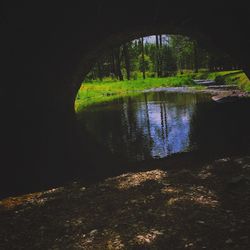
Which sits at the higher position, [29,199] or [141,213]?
[141,213]

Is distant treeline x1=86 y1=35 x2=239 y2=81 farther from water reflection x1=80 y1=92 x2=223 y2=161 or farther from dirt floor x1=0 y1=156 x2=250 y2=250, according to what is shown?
dirt floor x1=0 y1=156 x2=250 y2=250

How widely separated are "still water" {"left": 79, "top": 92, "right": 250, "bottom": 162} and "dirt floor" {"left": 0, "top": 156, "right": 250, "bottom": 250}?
386cm

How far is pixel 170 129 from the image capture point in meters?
20.0

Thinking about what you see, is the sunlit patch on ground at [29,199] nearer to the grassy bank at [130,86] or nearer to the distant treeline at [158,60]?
the grassy bank at [130,86]

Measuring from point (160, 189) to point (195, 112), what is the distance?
678 inches

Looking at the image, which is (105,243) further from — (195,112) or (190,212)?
(195,112)

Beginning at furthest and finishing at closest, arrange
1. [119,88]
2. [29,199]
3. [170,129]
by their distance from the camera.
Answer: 1. [119,88]
2. [170,129]
3. [29,199]

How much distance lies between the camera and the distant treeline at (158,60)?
70.0m

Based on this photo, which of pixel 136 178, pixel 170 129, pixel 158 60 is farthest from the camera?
pixel 158 60

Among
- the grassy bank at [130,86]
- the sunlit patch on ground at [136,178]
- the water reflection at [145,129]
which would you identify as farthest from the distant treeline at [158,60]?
the sunlit patch on ground at [136,178]

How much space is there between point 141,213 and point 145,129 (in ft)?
41.9

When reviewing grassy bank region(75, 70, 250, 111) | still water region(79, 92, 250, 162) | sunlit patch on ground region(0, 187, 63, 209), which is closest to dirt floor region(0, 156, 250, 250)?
sunlit patch on ground region(0, 187, 63, 209)

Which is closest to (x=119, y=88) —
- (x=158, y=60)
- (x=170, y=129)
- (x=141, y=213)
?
(x=158, y=60)

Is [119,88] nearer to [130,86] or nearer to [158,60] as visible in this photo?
[130,86]
